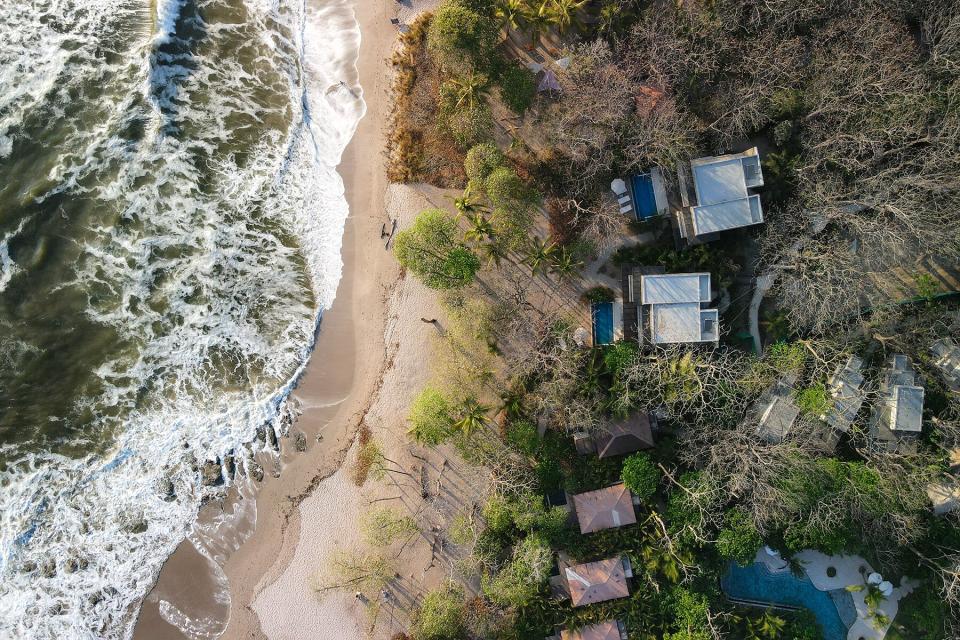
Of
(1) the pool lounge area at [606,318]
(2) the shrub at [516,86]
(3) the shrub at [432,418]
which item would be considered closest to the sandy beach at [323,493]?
(3) the shrub at [432,418]

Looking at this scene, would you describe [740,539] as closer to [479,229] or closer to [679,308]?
[679,308]

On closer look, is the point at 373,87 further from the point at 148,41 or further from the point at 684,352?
the point at 684,352

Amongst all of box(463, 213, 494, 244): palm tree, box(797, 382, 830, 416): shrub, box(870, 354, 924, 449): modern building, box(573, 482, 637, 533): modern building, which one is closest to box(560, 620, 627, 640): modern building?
box(573, 482, 637, 533): modern building

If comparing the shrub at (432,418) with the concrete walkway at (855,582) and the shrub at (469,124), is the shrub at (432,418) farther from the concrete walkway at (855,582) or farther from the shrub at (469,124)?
the concrete walkway at (855,582)

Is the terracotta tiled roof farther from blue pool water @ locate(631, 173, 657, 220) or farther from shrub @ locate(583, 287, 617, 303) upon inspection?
blue pool water @ locate(631, 173, 657, 220)

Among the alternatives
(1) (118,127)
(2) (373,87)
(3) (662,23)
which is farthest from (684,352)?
(1) (118,127)

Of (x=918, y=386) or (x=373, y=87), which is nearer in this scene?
(x=918, y=386)
